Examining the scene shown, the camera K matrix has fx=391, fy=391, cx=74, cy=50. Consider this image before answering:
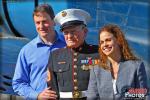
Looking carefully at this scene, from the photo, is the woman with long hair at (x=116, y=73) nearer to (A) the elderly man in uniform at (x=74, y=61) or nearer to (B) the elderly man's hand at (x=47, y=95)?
Answer: (A) the elderly man in uniform at (x=74, y=61)

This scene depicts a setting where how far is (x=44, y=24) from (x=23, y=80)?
44cm

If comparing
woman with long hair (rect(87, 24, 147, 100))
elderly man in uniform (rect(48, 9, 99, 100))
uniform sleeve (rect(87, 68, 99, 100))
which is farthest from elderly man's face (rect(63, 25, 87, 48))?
uniform sleeve (rect(87, 68, 99, 100))

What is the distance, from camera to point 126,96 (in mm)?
2564

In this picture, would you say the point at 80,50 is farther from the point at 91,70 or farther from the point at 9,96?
the point at 9,96

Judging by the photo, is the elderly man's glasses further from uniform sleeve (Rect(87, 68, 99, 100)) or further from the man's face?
uniform sleeve (Rect(87, 68, 99, 100))

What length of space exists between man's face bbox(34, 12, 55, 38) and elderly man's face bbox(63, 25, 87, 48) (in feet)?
0.55

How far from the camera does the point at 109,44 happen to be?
2.52 metres

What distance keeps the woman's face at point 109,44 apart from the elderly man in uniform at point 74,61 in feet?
0.37

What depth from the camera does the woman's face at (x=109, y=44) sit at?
250 centimetres

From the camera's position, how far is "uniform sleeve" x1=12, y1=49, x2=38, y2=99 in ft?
9.27

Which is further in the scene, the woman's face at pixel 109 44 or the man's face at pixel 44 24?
the man's face at pixel 44 24

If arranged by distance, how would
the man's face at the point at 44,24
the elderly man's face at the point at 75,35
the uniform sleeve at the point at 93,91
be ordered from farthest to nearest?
the man's face at the point at 44,24 < the elderly man's face at the point at 75,35 < the uniform sleeve at the point at 93,91

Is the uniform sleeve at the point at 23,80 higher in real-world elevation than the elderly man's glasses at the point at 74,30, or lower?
lower

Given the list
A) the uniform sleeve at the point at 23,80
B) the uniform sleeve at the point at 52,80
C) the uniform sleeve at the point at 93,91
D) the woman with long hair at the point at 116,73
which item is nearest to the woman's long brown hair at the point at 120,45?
the woman with long hair at the point at 116,73
